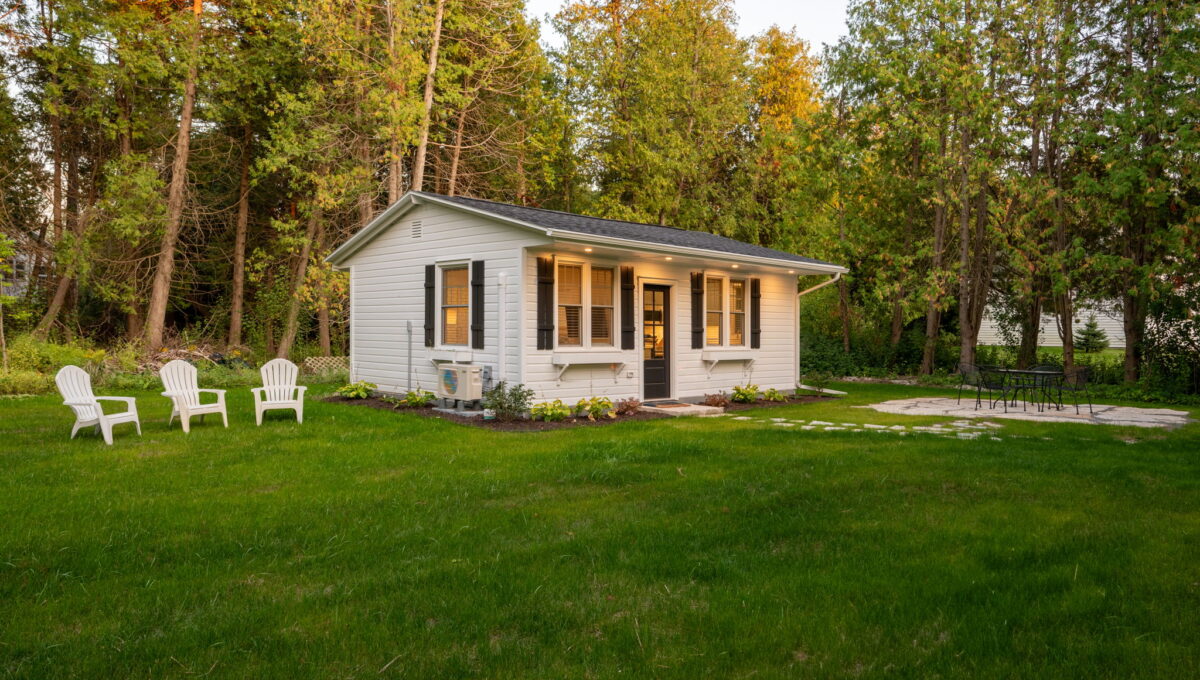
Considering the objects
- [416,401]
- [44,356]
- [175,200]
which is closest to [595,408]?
[416,401]

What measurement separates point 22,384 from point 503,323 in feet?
30.2

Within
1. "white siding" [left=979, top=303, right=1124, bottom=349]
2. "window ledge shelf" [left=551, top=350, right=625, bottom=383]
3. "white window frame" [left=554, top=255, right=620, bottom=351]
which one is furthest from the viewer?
"white siding" [left=979, top=303, right=1124, bottom=349]

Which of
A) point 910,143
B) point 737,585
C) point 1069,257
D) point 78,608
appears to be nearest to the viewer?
point 78,608

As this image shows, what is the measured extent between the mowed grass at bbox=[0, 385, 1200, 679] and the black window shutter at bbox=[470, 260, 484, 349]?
3932 mm

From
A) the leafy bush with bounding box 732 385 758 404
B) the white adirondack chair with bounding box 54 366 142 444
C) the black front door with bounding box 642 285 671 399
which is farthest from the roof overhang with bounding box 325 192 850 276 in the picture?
the white adirondack chair with bounding box 54 366 142 444

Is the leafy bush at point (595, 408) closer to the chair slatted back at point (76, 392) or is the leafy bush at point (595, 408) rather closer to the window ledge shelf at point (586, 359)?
the window ledge shelf at point (586, 359)

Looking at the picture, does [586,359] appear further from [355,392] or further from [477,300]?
[355,392]

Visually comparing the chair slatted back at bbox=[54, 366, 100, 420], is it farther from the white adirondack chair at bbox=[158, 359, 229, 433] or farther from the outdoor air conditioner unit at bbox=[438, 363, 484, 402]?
the outdoor air conditioner unit at bbox=[438, 363, 484, 402]

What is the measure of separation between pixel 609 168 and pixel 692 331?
1285 centimetres

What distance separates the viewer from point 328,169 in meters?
17.8

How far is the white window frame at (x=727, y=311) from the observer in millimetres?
12961

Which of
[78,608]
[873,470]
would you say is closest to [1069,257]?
[873,470]

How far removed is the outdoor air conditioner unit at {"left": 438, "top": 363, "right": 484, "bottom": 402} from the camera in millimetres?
10821

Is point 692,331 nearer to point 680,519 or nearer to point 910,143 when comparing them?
point 680,519
